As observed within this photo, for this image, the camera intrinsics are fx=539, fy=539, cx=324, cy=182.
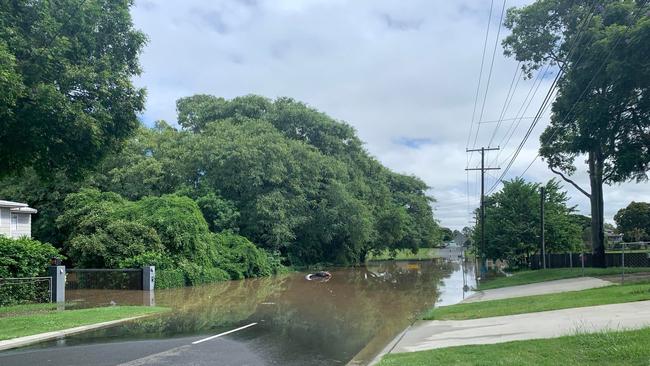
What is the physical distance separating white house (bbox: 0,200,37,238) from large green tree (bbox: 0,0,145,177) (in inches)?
827

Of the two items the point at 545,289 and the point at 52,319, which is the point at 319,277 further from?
the point at 52,319

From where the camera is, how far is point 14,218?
120 ft

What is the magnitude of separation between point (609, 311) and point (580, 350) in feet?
18.4

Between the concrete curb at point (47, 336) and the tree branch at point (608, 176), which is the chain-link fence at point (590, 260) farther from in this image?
the concrete curb at point (47, 336)

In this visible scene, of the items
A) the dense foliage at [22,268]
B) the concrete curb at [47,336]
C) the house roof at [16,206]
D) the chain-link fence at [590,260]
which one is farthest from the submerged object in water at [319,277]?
the concrete curb at [47,336]

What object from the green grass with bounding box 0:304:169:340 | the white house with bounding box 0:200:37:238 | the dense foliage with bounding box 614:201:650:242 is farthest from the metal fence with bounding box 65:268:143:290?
the dense foliage with bounding box 614:201:650:242

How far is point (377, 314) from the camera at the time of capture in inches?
Answer: 842

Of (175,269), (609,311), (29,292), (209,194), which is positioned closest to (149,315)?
(29,292)

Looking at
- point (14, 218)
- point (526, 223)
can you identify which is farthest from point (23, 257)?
point (526, 223)

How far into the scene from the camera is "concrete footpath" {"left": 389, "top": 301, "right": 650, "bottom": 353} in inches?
441

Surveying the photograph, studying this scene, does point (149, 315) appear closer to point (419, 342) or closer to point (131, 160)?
point (419, 342)

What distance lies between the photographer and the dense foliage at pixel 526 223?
46.3 m

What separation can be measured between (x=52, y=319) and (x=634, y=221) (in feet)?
310

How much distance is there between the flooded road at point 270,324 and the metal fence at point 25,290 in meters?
1.88
